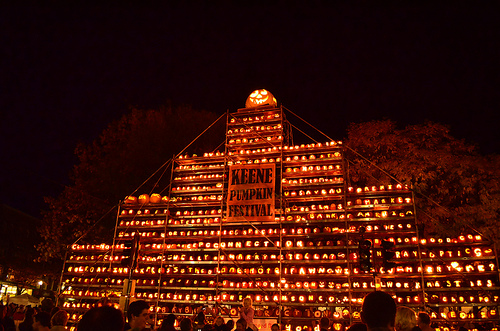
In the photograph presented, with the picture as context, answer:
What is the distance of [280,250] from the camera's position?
1510 cm

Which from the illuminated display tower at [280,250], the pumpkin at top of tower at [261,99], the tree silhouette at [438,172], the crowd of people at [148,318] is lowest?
the crowd of people at [148,318]

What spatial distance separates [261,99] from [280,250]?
8.72m

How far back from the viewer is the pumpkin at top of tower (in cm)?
2042

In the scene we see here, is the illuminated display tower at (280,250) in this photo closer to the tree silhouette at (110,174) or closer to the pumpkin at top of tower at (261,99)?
the pumpkin at top of tower at (261,99)

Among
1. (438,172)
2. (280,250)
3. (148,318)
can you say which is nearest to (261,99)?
(280,250)

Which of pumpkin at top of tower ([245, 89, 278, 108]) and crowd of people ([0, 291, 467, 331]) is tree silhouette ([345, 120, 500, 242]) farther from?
crowd of people ([0, 291, 467, 331])

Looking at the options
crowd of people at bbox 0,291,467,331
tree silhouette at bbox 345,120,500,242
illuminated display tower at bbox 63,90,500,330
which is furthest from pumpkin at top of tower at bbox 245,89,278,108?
crowd of people at bbox 0,291,467,331

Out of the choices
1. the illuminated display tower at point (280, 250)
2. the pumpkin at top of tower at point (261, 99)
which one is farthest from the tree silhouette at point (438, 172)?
the pumpkin at top of tower at point (261, 99)

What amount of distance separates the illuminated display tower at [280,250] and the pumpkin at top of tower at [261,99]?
84cm

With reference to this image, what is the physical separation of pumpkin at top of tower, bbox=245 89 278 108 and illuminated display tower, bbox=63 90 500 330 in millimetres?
837

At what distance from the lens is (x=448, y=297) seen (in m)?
13.4

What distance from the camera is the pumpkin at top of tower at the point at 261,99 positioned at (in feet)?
67.0

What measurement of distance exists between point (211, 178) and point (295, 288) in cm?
658

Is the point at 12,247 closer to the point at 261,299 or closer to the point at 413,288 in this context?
the point at 261,299
